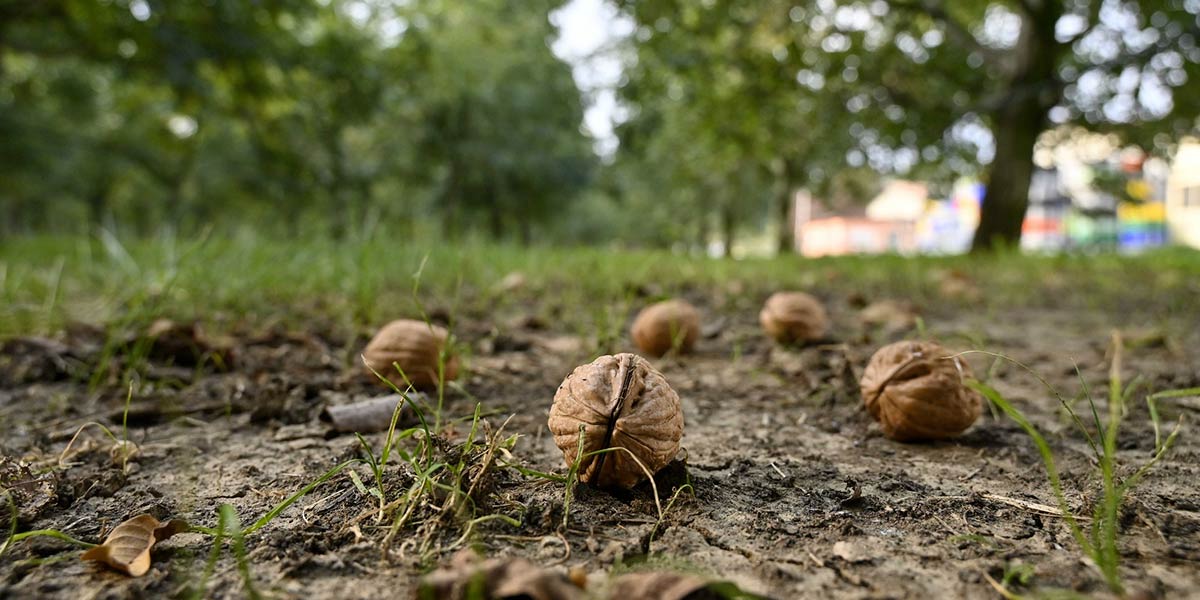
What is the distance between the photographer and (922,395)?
5.03 ft

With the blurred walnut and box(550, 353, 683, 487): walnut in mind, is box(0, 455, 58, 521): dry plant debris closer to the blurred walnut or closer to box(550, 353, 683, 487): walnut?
box(550, 353, 683, 487): walnut

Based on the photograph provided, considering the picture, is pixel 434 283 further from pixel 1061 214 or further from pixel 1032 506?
pixel 1061 214

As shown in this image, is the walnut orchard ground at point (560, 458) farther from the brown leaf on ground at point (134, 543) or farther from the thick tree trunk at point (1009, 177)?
the thick tree trunk at point (1009, 177)

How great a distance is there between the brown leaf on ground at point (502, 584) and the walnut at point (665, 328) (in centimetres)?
156

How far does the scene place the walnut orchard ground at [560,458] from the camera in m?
0.98

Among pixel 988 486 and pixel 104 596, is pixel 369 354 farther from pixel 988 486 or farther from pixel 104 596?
pixel 988 486

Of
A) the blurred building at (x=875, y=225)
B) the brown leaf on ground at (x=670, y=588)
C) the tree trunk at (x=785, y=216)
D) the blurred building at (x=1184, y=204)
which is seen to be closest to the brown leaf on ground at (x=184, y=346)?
the brown leaf on ground at (x=670, y=588)

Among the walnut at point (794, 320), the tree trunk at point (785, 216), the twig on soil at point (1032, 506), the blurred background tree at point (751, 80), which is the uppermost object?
the blurred background tree at point (751, 80)

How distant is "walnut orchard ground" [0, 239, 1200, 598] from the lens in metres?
0.98

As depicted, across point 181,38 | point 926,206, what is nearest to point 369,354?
point 181,38

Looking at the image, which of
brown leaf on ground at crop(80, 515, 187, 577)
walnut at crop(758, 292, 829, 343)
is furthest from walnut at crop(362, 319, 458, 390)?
walnut at crop(758, 292, 829, 343)

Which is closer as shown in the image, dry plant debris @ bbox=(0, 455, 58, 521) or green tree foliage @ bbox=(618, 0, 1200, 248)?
dry plant debris @ bbox=(0, 455, 58, 521)

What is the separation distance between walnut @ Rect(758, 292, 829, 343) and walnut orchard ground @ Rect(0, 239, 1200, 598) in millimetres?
95

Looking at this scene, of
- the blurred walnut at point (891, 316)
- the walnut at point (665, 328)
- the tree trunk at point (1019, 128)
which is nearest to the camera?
the walnut at point (665, 328)
